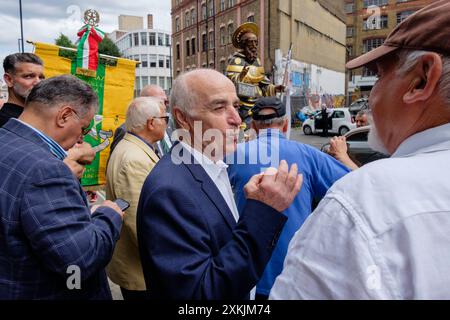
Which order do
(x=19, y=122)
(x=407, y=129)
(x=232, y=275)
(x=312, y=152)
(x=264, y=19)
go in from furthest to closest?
(x=264, y=19) < (x=312, y=152) < (x=19, y=122) < (x=232, y=275) < (x=407, y=129)

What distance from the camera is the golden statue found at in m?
5.67

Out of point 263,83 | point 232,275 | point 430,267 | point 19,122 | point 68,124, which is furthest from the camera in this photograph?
Answer: point 263,83

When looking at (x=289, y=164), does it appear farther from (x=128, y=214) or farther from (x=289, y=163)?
(x=128, y=214)

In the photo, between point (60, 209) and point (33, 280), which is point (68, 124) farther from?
point (33, 280)

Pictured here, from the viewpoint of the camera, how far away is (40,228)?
1.37 metres

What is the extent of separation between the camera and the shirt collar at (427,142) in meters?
0.85

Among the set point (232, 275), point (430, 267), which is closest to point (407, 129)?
point (430, 267)

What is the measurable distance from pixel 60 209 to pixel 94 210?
0.39m

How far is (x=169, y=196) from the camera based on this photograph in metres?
1.42

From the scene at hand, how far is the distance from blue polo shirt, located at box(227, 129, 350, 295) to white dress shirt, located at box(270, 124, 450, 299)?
60.8 inches

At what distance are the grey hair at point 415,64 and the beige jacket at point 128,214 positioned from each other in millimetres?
1890

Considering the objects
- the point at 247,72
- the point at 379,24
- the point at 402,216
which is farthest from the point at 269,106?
the point at 379,24

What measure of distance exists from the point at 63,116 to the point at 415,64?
1504 millimetres

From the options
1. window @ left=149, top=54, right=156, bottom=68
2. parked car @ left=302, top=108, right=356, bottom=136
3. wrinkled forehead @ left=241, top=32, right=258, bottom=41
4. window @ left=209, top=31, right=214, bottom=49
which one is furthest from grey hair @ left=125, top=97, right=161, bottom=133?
window @ left=149, top=54, right=156, bottom=68
